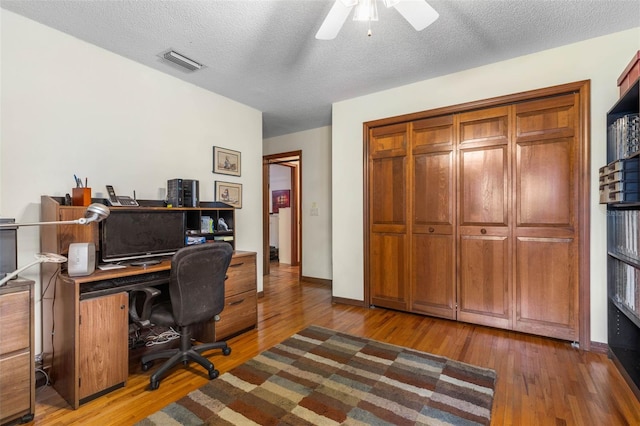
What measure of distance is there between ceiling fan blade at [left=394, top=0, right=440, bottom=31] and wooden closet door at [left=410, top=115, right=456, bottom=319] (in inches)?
62.3

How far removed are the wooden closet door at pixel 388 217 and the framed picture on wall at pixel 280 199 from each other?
396 cm

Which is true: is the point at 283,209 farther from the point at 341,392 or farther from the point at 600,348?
the point at 600,348

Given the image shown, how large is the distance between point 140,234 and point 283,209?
4.22 m

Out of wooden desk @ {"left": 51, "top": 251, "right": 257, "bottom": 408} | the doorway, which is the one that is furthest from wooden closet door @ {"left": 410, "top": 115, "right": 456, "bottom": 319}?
wooden desk @ {"left": 51, "top": 251, "right": 257, "bottom": 408}

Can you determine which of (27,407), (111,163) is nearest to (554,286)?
(27,407)

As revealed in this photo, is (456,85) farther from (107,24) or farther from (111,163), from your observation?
(111,163)

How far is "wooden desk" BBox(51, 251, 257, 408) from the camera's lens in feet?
5.91

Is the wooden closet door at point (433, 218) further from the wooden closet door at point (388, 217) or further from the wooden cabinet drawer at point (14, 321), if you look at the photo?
the wooden cabinet drawer at point (14, 321)

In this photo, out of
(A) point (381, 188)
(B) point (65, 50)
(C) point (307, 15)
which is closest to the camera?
(C) point (307, 15)

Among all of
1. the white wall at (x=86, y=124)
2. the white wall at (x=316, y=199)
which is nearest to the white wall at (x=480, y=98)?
the white wall at (x=316, y=199)

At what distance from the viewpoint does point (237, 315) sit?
281 cm

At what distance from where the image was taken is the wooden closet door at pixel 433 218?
125 inches

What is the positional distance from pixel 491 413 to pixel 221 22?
3.24 metres

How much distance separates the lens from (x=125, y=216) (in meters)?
2.40
